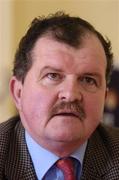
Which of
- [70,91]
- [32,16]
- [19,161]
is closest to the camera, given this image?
[70,91]

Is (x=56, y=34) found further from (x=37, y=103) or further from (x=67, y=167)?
(x=67, y=167)

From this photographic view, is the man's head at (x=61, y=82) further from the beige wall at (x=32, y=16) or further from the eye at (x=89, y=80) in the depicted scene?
the beige wall at (x=32, y=16)

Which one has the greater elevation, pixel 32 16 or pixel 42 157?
pixel 32 16

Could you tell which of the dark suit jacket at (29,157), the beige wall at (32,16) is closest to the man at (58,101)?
the dark suit jacket at (29,157)

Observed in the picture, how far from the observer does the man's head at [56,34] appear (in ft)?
3.15

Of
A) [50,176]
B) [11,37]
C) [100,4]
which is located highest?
[100,4]

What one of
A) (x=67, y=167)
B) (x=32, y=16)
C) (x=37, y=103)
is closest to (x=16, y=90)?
(x=37, y=103)

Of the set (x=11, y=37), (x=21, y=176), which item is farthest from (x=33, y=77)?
(x=11, y=37)

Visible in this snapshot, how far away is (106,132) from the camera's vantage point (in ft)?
3.79

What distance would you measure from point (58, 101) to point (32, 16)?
1.69m

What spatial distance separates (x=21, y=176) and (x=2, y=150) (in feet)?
0.28

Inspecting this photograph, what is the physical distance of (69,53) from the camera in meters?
0.93

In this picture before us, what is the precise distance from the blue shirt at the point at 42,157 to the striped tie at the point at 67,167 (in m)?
0.01

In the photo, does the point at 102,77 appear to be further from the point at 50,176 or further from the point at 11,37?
the point at 11,37
